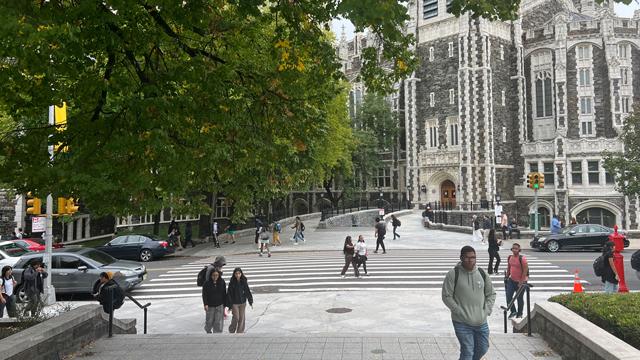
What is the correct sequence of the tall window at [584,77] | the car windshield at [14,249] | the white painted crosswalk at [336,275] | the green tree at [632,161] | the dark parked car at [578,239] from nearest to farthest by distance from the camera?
the white painted crosswalk at [336,275]
the car windshield at [14,249]
the dark parked car at [578,239]
the green tree at [632,161]
the tall window at [584,77]

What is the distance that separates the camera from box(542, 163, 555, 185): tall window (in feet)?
142

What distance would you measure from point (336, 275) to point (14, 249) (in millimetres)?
14887

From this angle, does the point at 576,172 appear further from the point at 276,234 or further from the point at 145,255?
the point at 145,255

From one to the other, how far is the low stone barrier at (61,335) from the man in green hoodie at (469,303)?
5.70 m

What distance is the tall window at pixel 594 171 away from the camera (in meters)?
41.3

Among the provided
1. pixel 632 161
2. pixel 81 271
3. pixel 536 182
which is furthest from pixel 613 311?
pixel 632 161

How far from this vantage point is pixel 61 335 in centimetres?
781

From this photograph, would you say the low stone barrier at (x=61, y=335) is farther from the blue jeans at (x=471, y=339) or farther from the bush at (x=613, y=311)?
the bush at (x=613, y=311)

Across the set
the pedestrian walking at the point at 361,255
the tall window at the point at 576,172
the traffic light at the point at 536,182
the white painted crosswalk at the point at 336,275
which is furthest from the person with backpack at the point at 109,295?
the tall window at the point at 576,172

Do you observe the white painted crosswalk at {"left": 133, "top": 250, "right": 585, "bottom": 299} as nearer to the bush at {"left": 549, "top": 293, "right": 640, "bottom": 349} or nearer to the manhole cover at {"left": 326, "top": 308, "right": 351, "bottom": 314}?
the manhole cover at {"left": 326, "top": 308, "right": 351, "bottom": 314}

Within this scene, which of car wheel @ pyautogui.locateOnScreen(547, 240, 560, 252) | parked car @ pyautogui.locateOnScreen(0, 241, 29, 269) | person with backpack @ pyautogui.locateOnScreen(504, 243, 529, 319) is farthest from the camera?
car wheel @ pyautogui.locateOnScreen(547, 240, 560, 252)

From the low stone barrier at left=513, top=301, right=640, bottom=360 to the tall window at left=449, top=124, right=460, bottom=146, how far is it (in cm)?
3638

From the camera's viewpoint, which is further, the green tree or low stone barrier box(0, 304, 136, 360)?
the green tree

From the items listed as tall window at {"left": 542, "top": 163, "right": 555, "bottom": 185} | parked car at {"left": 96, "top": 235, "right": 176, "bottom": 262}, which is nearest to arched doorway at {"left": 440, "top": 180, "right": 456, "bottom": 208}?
tall window at {"left": 542, "top": 163, "right": 555, "bottom": 185}
